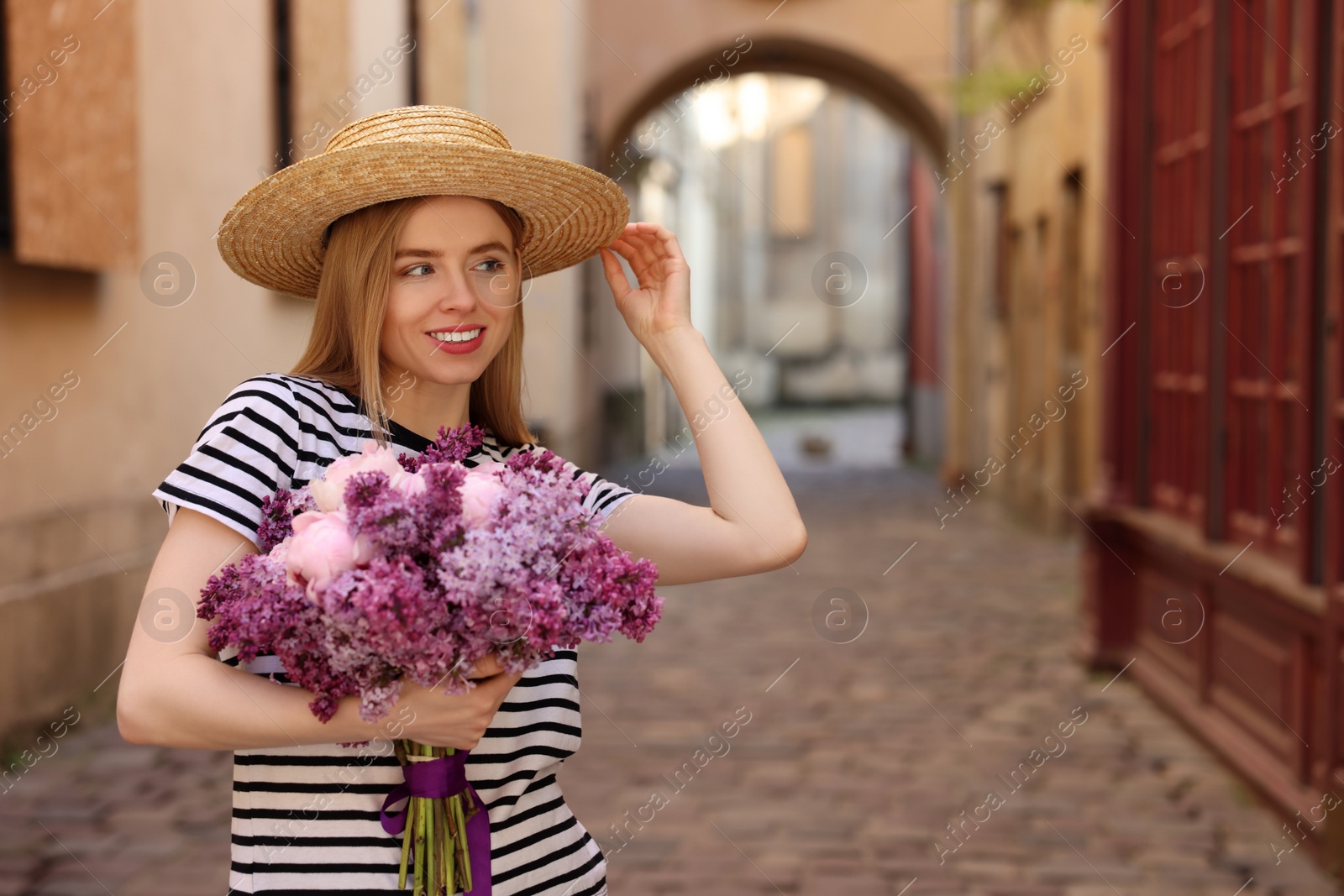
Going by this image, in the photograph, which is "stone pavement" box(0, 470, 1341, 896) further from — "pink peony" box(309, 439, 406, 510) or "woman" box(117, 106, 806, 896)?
"pink peony" box(309, 439, 406, 510)

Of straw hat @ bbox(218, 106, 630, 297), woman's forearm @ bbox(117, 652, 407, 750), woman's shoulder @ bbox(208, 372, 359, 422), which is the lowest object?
woman's forearm @ bbox(117, 652, 407, 750)

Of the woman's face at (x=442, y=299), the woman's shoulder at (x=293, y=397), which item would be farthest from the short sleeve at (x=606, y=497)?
the woman's shoulder at (x=293, y=397)

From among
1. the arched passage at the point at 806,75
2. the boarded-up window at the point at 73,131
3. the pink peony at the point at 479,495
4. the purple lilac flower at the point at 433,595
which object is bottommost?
the purple lilac flower at the point at 433,595

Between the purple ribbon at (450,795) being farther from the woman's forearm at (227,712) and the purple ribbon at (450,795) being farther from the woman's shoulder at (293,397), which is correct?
the woman's shoulder at (293,397)

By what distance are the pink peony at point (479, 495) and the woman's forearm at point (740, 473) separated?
0.48 m

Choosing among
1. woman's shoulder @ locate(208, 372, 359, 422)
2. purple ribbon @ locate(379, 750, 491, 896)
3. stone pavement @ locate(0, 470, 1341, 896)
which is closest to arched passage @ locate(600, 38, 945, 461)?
stone pavement @ locate(0, 470, 1341, 896)

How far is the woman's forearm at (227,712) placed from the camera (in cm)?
149

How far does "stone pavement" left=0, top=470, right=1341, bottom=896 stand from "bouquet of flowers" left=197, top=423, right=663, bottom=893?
9.55ft

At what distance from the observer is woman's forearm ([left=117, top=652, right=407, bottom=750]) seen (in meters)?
1.49

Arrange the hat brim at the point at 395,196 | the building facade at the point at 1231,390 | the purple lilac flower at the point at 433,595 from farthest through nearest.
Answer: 1. the building facade at the point at 1231,390
2. the hat brim at the point at 395,196
3. the purple lilac flower at the point at 433,595

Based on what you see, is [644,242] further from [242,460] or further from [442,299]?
[242,460]

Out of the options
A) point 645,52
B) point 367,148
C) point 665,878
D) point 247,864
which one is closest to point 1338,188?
point 665,878

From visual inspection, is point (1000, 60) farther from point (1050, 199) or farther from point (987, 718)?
point (987, 718)

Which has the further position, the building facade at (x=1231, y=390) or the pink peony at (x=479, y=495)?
the building facade at (x=1231, y=390)
